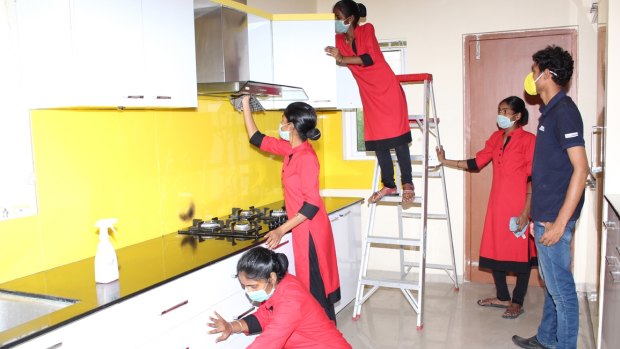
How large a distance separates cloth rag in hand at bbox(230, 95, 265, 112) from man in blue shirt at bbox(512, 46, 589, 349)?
1.63 meters

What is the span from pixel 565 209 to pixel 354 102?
5.97 feet

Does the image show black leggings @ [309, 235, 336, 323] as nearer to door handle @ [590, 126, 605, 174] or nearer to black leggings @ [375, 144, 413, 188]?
black leggings @ [375, 144, 413, 188]

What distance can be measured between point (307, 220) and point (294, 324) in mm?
924

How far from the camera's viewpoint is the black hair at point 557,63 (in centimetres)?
268

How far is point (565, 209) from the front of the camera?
2.60m

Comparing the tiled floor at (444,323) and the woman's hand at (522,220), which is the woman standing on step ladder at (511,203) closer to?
the woman's hand at (522,220)

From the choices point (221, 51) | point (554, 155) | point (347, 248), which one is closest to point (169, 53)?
point (221, 51)

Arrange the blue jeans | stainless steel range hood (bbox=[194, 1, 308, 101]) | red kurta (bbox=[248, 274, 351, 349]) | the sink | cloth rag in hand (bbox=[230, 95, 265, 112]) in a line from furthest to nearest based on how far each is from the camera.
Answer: cloth rag in hand (bbox=[230, 95, 265, 112])
stainless steel range hood (bbox=[194, 1, 308, 101])
the blue jeans
red kurta (bbox=[248, 274, 351, 349])
the sink

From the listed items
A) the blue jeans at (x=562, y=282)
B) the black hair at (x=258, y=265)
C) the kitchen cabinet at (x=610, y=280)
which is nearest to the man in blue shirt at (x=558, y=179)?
the blue jeans at (x=562, y=282)

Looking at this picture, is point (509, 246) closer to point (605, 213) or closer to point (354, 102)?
point (605, 213)

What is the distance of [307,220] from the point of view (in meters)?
2.97

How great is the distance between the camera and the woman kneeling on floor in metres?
2.09

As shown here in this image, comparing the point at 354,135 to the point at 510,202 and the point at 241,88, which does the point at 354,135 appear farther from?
the point at 241,88

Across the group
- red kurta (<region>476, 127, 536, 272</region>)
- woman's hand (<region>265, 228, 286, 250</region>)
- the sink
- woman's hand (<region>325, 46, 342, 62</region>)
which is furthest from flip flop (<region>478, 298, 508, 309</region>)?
the sink
